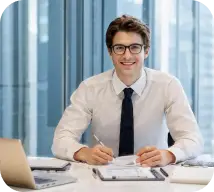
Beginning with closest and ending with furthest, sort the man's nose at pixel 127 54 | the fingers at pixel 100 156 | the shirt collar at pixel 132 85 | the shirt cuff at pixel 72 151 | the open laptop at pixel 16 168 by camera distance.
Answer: the open laptop at pixel 16 168
the fingers at pixel 100 156
the shirt cuff at pixel 72 151
the man's nose at pixel 127 54
the shirt collar at pixel 132 85

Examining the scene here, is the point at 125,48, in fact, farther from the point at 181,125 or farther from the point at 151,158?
the point at 151,158

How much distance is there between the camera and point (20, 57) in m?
3.80

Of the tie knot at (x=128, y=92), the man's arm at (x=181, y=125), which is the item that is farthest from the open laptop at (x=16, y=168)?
the tie knot at (x=128, y=92)

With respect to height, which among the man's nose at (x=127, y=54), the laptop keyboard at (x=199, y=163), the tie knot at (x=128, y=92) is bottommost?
the laptop keyboard at (x=199, y=163)

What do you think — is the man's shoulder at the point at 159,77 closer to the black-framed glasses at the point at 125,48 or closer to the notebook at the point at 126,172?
the black-framed glasses at the point at 125,48

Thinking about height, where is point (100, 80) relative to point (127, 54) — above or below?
below

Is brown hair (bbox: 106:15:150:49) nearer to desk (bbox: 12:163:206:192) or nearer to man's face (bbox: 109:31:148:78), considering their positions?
man's face (bbox: 109:31:148:78)

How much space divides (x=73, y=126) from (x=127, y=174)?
72 centimetres

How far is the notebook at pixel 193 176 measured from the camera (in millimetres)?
1488

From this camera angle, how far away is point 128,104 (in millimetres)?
2297

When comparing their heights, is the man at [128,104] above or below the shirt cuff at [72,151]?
above

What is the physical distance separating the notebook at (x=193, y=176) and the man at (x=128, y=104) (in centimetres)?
52

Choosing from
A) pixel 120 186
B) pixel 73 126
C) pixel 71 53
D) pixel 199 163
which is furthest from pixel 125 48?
pixel 71 53

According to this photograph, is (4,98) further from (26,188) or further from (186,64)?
(26,188)
